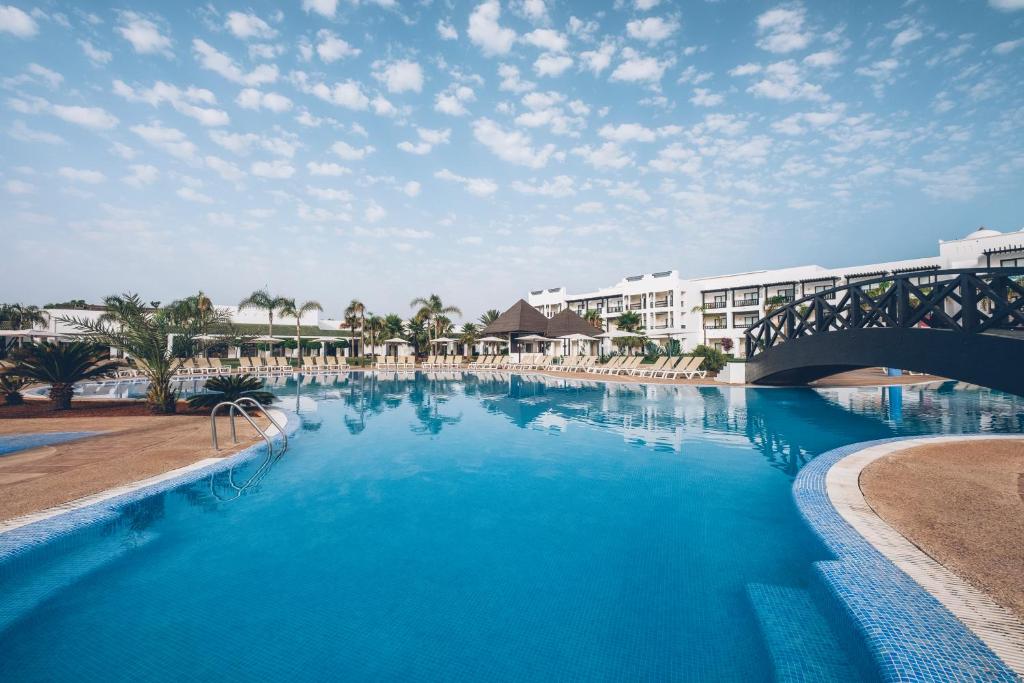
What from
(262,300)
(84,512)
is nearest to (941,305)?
(84,512)

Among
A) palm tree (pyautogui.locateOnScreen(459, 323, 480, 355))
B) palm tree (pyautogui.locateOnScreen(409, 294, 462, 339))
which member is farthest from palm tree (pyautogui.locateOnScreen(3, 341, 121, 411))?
palm tree (pyautogui.locateOnScreen(409, 294, 462, 339))

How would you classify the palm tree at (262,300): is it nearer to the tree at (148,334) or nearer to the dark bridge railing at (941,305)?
the tree at (148,334)

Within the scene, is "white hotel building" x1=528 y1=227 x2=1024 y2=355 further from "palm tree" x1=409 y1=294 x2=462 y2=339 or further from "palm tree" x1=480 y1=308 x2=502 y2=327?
"palm tree" x1=409 y1=294 x2=462 y2=339

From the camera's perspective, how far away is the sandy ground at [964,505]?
3260 millimetres

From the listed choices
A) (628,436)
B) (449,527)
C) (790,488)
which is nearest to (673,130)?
(628,436)

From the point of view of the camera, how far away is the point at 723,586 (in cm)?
363

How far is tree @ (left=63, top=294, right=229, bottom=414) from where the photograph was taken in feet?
37.0

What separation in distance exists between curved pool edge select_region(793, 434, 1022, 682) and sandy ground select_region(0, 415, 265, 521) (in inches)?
294

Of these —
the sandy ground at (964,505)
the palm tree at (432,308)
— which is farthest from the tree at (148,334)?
the palm tree at (432,308)

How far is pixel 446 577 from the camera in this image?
12.5 ft

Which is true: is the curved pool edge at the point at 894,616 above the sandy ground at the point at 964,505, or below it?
below

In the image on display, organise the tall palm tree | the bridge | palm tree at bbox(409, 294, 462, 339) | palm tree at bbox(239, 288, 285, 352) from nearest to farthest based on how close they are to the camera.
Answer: the bridge, palm tree at bbox(239, 288, 285, 352), the tall palm tree, palm tree at bbox(409, 294, 462, 339)

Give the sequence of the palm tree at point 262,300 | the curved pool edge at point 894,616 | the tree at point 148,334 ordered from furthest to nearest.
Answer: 1. the palm tree at point 262,300
2. the tree at point 148,334
3. the curved pool edge at point 894,616

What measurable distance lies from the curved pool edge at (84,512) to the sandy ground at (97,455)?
20 cm
